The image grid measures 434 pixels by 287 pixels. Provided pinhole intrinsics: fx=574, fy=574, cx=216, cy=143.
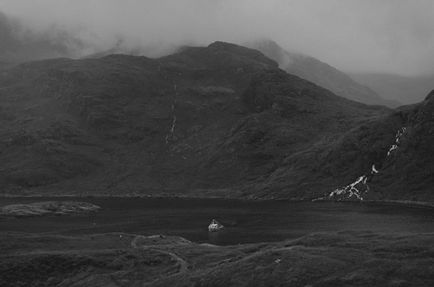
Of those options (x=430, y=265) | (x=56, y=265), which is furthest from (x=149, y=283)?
(x=430, y=265)

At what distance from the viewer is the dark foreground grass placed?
257 ft

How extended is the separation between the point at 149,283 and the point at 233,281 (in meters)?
18.0

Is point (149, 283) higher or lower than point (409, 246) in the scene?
lower

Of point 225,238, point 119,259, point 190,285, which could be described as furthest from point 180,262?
point 225,238

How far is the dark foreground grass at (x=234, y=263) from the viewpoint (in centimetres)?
7844

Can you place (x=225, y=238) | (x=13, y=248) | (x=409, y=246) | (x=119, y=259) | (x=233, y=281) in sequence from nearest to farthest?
(x=233, y=281) → (x=409, y=246) → (x=119, y=259) → (x=13, y=248) → (x=225, y=238)

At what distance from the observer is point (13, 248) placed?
133125mm

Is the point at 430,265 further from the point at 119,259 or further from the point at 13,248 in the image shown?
the point at 13,248

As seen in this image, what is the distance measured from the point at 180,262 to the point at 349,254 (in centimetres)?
3537

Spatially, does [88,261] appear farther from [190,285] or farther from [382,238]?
[382,238]

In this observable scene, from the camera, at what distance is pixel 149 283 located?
95.6 meters

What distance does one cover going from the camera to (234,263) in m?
92.7

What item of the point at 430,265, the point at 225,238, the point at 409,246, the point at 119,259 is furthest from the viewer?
the point at 225,238

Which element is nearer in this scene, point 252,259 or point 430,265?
point 430,265
